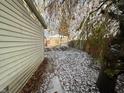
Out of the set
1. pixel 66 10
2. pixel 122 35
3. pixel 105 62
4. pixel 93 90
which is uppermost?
pixel 66 10

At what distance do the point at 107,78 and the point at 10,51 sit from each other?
3.00 metres

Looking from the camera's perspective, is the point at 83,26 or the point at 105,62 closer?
the point at 83,26

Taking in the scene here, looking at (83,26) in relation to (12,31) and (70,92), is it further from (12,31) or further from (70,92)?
(70,92)

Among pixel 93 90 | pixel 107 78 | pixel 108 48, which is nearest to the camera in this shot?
pixel 108 48

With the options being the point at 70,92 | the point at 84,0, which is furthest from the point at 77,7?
the point at 70,92

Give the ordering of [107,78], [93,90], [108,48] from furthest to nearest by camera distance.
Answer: [93,90], [107,78], [108,48]

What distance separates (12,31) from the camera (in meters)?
5.06

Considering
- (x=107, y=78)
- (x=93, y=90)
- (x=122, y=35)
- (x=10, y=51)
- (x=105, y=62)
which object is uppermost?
(x=122, y=35)

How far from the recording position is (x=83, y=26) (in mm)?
4922

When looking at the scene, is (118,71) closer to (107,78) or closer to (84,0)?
(107,78)

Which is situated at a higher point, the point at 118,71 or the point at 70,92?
the point at 118,71

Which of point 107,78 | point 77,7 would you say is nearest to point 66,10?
point 77,7

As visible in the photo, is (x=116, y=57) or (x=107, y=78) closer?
(x=116, y=57)

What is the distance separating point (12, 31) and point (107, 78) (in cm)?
315
